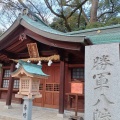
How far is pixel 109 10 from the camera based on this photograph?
2080 cm

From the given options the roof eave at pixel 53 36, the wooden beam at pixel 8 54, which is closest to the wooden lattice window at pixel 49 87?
the wooden beam at pixel 8 54

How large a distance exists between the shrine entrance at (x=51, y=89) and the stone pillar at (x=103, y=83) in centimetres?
408

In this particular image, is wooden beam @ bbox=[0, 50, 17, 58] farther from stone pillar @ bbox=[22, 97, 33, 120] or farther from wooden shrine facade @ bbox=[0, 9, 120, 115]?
stone pillar @ bbox=[22, 97, 33, 120]

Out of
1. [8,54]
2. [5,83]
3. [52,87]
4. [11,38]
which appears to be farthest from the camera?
[5,83]

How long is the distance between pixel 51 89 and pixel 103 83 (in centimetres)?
461

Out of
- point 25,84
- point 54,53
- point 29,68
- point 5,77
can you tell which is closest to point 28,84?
point 25,84

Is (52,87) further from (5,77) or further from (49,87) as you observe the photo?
(5,77)

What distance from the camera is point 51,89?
8125 millimetres

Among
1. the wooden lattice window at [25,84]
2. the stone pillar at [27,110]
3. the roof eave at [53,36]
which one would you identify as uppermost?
the roof eave at [53,36]

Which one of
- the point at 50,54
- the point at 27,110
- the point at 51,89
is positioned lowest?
the point at 27,110

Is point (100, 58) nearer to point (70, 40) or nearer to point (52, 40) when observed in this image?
point (70, 40)

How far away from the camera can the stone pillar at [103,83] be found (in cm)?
367

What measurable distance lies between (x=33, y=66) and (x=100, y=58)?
2035mm

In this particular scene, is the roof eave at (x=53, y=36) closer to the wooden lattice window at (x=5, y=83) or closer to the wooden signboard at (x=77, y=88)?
the wooden signboard at (x=77, y=88)
